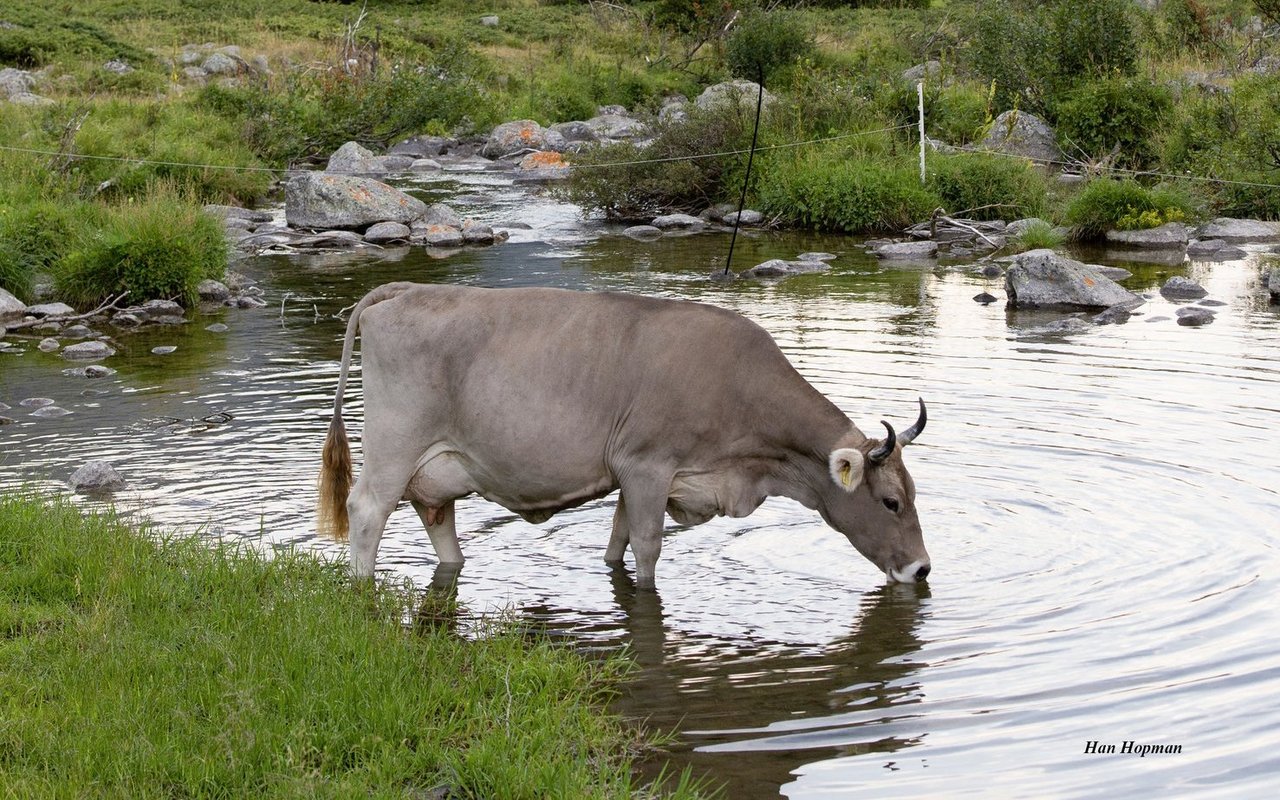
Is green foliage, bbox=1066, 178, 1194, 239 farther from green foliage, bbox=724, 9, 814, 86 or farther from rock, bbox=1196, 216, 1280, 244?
green foliage, bbox=724, 9, 814, 86

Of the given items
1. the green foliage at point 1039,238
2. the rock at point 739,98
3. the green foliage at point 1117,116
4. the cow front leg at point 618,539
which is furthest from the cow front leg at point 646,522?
the green foliage at point 1117,116

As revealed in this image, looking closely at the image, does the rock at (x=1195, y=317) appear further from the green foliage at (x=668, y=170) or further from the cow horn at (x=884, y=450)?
the green foliage at (x=668, y=170)

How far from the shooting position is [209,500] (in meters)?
9.09

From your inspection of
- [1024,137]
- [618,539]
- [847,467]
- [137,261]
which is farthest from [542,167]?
[847,467]

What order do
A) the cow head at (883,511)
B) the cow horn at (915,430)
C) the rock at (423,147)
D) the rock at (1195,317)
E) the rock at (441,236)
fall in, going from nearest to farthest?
the cow horn at (915,430) < the cow head at (883,511) < the rock at (1195,317) < the rock at (441,236) < the rock at (423,147)

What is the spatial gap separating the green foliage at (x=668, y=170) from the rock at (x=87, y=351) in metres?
12.6

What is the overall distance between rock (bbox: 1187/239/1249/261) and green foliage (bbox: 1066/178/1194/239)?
2.59ft

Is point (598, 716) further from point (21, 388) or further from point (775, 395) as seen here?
point (21, 388)

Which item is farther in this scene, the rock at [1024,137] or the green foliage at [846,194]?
the rock at [1024,137]

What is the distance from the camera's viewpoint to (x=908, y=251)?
69.6 feet

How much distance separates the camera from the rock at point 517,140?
3509 cm

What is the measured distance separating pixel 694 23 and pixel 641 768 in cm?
4355

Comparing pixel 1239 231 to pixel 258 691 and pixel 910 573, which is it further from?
pixel 258 691

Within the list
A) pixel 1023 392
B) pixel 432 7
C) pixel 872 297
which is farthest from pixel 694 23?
pixel 1023 392
